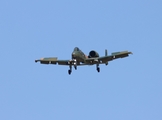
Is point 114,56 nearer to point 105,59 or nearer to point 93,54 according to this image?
point 105,59

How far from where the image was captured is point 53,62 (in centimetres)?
10119

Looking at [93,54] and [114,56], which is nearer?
[114,56]

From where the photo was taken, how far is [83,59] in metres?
97.2

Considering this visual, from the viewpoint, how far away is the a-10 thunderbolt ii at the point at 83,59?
95.9m

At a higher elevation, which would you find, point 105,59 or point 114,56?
point 114,56

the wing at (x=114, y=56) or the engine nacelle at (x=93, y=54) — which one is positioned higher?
the engine nacelle at (x=93, y=54)

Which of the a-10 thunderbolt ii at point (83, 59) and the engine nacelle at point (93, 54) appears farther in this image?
the engine nacelle at point (93, 54)

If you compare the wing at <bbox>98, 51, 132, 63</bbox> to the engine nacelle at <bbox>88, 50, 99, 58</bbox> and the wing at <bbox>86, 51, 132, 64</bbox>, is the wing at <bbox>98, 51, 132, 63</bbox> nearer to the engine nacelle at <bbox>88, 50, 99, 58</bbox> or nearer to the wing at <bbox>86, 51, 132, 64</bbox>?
the wing at <bbox>86, 51, 132, 64</bbox>

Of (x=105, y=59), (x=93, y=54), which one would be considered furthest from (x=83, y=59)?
(x=93, y=54)

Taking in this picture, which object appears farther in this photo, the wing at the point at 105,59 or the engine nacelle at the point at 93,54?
the engine nacelle at the point at 93,54

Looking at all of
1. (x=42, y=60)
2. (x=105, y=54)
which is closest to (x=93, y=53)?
(x=105, y=54)

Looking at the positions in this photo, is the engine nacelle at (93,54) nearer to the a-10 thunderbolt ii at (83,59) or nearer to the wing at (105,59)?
the a-10 thunderbolt ii at (83,59)

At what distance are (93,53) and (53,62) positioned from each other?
700cm

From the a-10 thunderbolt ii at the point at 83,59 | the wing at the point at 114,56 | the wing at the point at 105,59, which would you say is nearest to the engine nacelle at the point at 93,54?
the a-10 thunderbolt ii at the point at 83,59
